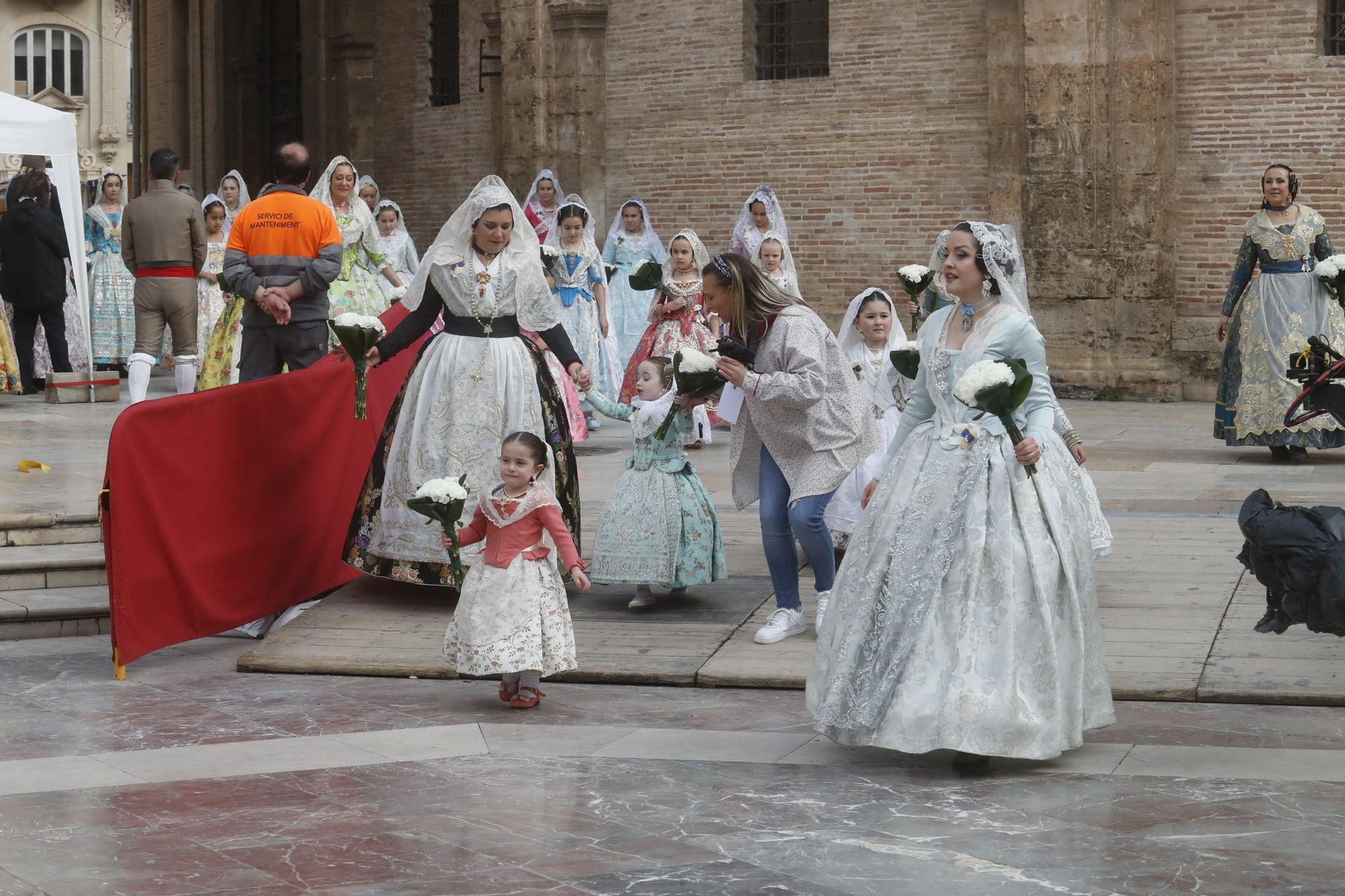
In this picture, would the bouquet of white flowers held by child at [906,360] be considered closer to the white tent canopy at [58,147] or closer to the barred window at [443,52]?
the white tent canopy at [58,147]

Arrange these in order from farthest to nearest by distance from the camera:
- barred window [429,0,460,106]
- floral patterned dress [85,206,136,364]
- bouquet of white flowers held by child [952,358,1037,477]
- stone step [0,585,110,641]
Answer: barred window [429,0,460,106] < floral patterned dress [85,206,136,364] < stone step [0,585,110,641] < bouquet of white flowers held by child [952,358,1037,477]

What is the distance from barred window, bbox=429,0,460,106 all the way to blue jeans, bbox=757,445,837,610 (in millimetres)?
16778

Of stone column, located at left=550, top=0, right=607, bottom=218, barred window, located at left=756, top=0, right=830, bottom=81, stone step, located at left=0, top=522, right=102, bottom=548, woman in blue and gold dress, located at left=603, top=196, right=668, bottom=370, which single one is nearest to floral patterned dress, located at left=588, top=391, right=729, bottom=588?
stone step, located at left=0, top=522, right=102, bottom=548

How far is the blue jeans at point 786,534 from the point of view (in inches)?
299

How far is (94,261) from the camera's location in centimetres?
1902

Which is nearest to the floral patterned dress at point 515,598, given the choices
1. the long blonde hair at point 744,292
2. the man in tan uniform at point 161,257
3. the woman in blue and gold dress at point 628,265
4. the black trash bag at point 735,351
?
the black trash bag at point 735,351

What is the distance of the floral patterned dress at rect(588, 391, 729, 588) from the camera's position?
8.16 m

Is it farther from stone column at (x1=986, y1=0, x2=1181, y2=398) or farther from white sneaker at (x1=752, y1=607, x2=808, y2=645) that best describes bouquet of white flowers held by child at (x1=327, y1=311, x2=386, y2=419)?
stone column at (x1=986, y1=0, x2=1181, y2=398)

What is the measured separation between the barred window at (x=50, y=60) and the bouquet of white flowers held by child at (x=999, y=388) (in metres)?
51.6

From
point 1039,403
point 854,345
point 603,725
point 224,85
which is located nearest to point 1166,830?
point 1039,403

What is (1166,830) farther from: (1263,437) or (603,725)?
(1263,437)

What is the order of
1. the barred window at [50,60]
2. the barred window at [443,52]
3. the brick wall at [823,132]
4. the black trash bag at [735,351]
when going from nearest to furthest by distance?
the black trash bag at [735,351] → the brick wall at [823,132] → the barred window at [443,52] → the barred window at [50,60]

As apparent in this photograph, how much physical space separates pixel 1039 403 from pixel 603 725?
6.08 ft

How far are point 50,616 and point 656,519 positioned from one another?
271 centimetres
